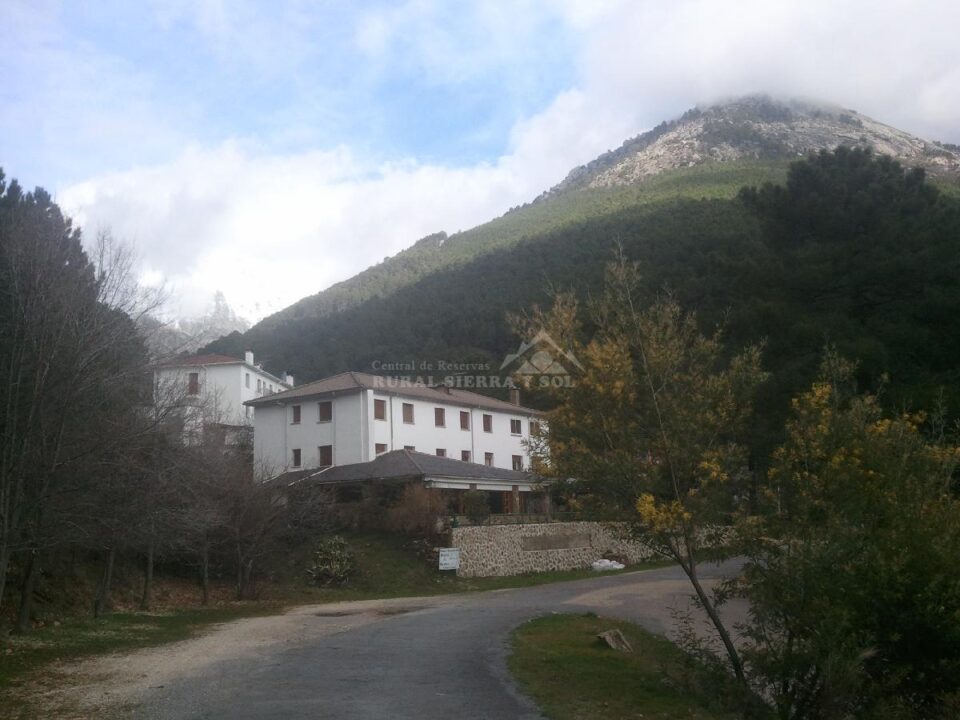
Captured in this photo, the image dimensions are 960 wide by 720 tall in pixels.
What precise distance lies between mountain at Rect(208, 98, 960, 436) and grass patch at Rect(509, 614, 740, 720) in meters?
4.81

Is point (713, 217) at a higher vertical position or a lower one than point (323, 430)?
higher

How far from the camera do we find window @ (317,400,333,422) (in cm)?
3957

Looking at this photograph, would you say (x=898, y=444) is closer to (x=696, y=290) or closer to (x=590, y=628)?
(x=590, y=628)

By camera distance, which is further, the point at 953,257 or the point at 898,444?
the point at 953,257

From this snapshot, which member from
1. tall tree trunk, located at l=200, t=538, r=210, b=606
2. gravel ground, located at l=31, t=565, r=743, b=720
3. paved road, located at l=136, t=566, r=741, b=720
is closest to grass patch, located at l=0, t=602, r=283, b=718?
gravel ground, located at l=31, t=565, r=743, b=720

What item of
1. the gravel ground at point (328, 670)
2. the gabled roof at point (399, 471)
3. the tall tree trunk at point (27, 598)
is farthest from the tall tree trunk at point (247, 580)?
the tall tree trunk at point (27, 598)

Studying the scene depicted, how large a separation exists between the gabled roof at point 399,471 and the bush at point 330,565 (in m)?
2.95

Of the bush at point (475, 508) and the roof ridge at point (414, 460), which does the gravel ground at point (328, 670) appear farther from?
the roof ridge at point (414, 460)

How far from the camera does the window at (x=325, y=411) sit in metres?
39.6

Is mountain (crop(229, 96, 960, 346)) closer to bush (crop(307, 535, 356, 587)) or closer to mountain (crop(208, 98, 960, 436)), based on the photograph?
mountain (crop(208, 98, 960, 436))

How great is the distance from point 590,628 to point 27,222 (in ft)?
41.6

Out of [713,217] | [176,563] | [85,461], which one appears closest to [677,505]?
[85,461]

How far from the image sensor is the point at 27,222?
49.4ft

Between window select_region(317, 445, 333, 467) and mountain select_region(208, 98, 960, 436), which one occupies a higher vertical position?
mountain select_region(208, 98, 960, 436)
